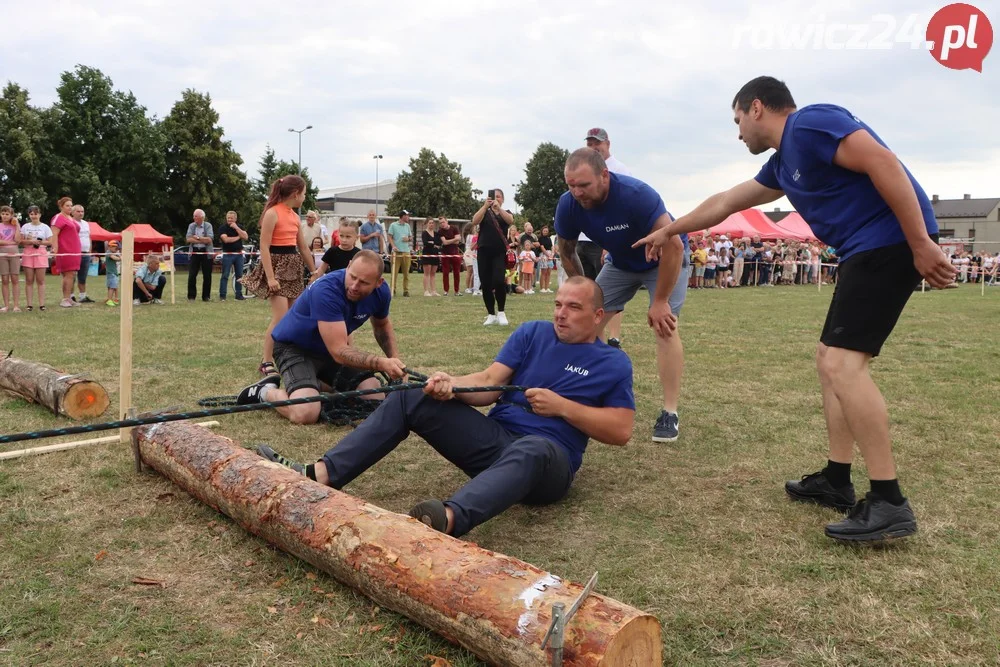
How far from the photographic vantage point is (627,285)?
485cm

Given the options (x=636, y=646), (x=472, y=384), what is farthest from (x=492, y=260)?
(x=636, y=646)

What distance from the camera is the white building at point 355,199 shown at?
75000 millimetres

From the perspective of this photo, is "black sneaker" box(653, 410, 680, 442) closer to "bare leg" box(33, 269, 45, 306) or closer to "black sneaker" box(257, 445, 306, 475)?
"black sneaker" box(257, 445, 306, 475)

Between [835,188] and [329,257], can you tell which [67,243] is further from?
[835,188]

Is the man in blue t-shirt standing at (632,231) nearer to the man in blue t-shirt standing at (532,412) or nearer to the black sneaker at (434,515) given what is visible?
the man in blue t-shirt standing at (532,412)

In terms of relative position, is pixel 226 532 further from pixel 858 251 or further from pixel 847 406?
pixel 858 251

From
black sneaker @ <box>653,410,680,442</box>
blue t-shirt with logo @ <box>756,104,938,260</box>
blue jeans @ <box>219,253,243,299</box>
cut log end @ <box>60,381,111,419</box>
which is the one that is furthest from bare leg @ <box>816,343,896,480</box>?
blue jeans @ <box>219,253,243,299</box>

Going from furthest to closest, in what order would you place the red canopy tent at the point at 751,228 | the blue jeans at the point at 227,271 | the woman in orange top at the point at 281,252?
the red canopy tent at the point at 751,228 → the blue jeans at the point at 227,271 → the woman in orange top at the point at 281,252

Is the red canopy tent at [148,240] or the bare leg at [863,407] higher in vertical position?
the red canopy tent at [148,240]

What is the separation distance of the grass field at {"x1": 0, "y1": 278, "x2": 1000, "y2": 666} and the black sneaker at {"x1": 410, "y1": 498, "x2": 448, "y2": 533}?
33cm

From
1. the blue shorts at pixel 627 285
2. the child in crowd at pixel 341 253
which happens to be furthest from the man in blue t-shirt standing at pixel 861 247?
the child in crowd at pixel 341 253

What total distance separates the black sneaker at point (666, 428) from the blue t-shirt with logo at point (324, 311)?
1801mm

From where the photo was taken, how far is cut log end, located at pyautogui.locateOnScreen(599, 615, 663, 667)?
1812 mm

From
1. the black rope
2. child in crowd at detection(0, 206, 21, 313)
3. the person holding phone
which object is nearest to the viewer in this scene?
the black rope
